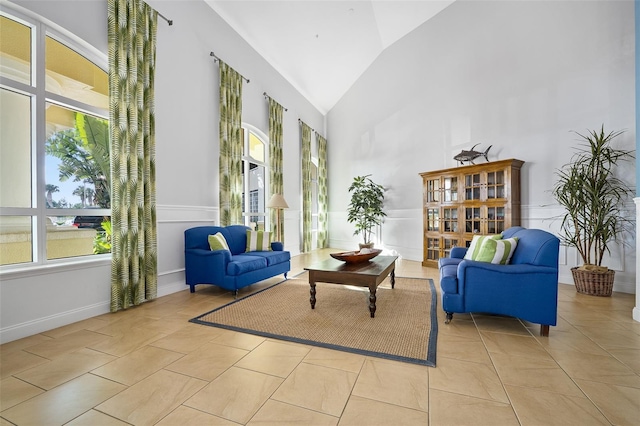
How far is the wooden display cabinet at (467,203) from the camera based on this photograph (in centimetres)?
479

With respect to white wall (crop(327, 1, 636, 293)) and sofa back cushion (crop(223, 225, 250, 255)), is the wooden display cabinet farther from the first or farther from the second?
sofa back cushion (crop(223, 225, 250, 255))

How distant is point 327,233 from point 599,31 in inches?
262

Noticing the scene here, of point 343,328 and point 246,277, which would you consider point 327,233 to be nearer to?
point 246,277

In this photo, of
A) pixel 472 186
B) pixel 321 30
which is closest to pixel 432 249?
pixel 472 186

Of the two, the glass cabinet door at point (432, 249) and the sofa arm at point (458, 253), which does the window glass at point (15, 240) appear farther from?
the glass cabinet door at point (432, 249)

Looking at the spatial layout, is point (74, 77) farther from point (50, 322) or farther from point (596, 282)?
point (596, 282)

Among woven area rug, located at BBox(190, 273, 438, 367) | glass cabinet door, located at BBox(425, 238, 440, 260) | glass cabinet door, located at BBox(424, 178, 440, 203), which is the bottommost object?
woven area rug, located at BBox(190, 273, 438, 367)

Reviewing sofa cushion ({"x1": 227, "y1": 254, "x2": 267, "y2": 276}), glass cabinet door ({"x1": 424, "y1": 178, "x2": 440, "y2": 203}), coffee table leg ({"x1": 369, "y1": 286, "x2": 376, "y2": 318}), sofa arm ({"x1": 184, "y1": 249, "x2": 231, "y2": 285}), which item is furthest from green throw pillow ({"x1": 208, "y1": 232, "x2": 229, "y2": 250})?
glass cabinet door ({"x1": 424, "y1": 178, "x2": 440, "y2": 203})

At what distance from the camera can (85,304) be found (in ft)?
9.57

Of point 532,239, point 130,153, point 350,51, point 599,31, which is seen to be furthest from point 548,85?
point 130,153

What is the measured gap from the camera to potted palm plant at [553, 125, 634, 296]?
3.76m

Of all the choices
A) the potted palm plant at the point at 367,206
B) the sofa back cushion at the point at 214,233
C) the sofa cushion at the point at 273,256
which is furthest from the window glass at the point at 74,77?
the potted palm plant at the point at 367,206

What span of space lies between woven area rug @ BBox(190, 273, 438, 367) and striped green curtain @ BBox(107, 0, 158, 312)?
995 millimetres

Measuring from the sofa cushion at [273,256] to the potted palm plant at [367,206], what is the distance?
295 centimetres
